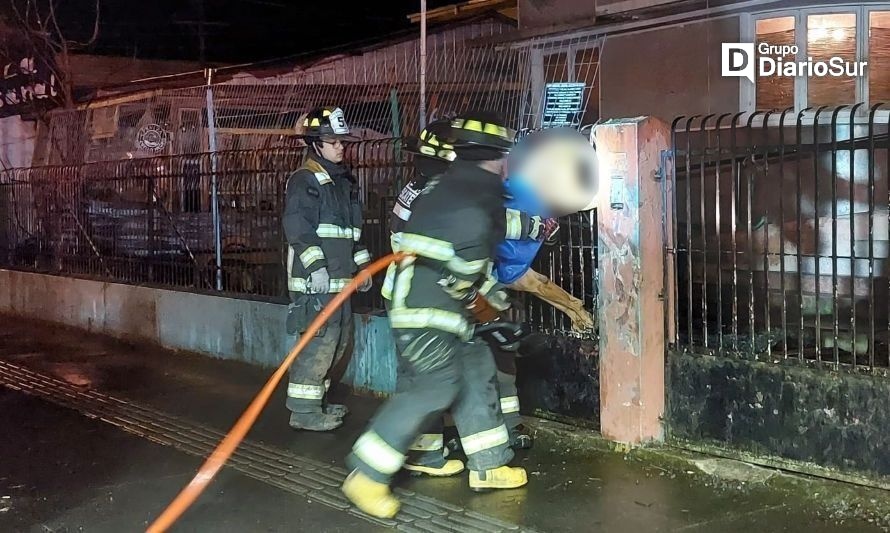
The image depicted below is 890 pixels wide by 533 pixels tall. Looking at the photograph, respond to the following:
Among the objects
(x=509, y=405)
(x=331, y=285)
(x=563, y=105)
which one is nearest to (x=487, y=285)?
(x=509, y=405)

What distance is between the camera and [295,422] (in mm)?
6305

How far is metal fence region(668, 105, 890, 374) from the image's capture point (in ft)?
16.3

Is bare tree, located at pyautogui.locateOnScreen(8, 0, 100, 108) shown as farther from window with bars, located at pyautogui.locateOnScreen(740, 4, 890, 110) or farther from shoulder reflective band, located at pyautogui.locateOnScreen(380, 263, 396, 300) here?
shoulder reflective band, located at pyautogui.locateOnScreen(380, 263, 396, 300)

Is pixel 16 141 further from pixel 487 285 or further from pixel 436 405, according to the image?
pixel 436 405

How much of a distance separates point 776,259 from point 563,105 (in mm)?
2364

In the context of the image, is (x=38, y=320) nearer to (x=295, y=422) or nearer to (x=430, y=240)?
(x=295, y=422)

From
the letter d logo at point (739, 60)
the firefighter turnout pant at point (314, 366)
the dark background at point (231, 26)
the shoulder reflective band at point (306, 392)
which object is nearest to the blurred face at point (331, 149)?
the firefighter turnout pant at point (314, 366)

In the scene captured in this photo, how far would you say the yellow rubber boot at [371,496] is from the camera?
449 centimetres

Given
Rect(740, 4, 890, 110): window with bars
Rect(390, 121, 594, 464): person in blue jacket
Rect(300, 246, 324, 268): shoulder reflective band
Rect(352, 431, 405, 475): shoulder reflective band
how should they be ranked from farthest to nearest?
Rect(740, 4, 890, 110): window with bars → Rect(300, 246, 324, 268): shoulder reflective band → Rect(390, 121, 594, 464): person in blue jacket → Rect(352, 431, 405, 475): shoulder reflective band

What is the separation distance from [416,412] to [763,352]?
209 cm

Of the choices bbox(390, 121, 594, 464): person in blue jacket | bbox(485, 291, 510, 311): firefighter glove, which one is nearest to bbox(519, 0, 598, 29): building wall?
bbox(390, 121, 594, 464): person in blue jacket

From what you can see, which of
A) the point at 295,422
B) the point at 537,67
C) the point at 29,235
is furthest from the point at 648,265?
the point at 29,235

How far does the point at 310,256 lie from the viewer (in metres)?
5.97

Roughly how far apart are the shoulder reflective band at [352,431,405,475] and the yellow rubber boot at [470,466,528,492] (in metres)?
0.60
